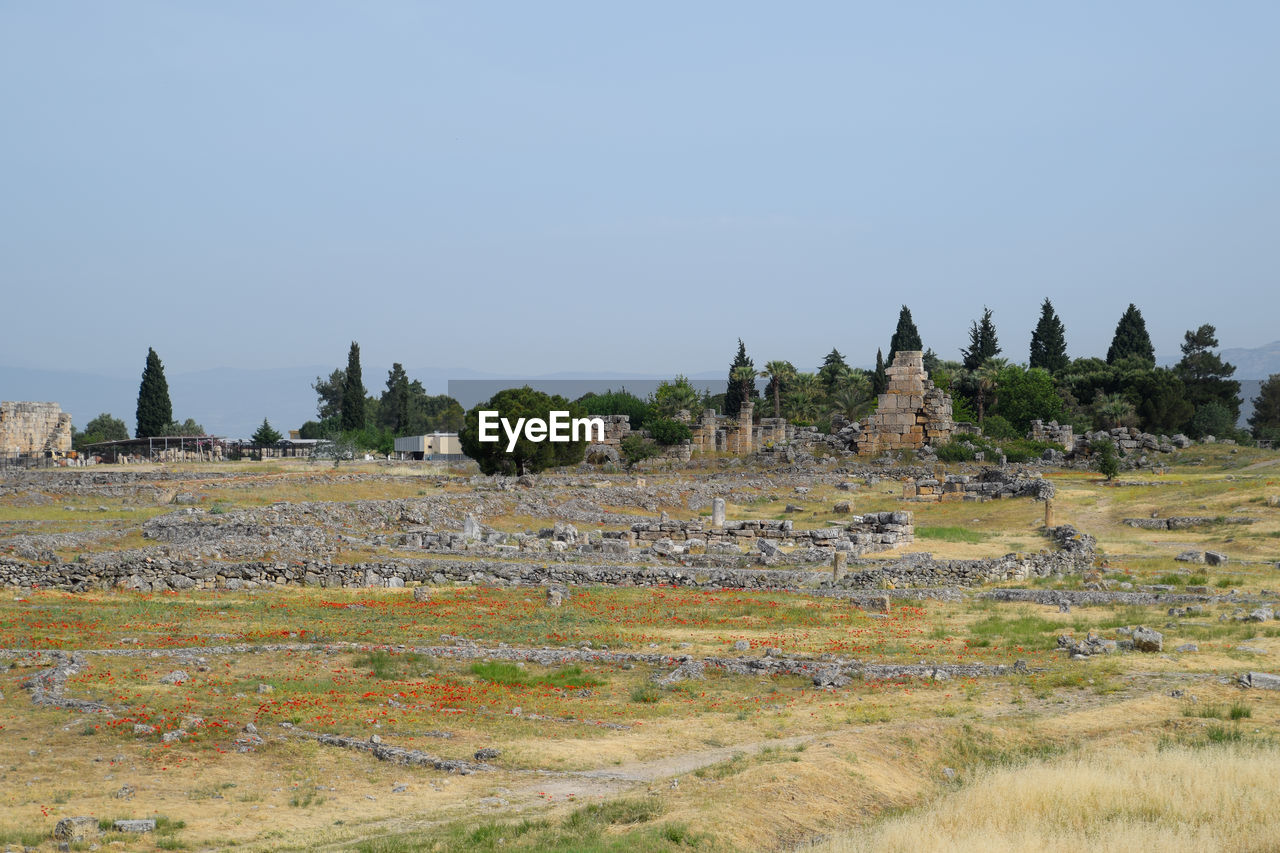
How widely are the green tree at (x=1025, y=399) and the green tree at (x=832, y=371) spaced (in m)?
18.1

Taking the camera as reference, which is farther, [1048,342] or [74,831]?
[1048,342]

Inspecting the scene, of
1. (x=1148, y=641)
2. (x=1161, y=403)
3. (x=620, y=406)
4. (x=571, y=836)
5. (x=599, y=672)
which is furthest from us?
(x=620, y=406)

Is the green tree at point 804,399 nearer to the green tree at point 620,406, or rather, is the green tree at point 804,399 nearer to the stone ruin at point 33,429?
the green tree at point 620,406

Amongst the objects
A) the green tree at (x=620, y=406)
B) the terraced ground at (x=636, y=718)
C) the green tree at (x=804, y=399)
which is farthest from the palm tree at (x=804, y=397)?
the terraced ground at (x=636, y=718)

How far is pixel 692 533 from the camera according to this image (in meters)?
33.2

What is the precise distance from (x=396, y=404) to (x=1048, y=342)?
63.5m

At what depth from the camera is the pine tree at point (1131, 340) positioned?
9344 cm

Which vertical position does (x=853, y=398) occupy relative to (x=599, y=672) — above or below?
above

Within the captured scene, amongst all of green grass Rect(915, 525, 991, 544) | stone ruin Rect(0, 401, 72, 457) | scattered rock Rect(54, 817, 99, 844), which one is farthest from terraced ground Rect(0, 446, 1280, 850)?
stone ruin Rect(0, 401, 72, 457)

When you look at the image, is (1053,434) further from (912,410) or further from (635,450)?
(635,450)

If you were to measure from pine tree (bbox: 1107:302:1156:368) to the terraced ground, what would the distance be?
70843 millimetres

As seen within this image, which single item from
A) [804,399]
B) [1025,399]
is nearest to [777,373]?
[804,399]

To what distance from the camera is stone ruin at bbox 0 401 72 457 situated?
3024 inches

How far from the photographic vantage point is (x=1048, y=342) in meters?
97.0
